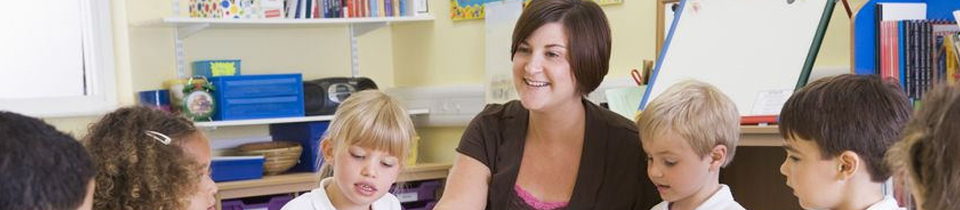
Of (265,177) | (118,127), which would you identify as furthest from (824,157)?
(265,177)

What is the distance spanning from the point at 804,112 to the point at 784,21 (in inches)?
33.6

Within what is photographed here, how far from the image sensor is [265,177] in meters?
3.89

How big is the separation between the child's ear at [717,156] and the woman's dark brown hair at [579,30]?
0.97 feet

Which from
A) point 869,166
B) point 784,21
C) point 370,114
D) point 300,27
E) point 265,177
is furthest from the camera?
point 300,27

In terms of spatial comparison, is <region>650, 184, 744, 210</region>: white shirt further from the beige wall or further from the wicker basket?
the wicker basket

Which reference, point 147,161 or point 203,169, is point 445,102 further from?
point 147,161

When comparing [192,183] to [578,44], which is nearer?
[192,183]

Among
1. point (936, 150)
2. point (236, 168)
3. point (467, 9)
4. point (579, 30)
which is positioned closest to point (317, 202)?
point (579, 30)

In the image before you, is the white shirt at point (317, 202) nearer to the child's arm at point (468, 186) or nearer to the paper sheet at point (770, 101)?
the child's arm at point (468, 186)

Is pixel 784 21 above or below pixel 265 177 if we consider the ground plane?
above

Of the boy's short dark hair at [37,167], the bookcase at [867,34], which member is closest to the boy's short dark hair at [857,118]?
the bookcase at [867,34]

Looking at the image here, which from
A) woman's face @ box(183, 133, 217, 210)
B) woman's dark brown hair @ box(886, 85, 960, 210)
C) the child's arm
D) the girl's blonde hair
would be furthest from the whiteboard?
woman's dark brown hair @ box(886, 85, 960, 210)

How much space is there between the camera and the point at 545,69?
2.21m

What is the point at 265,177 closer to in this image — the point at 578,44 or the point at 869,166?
the point at 578,44
